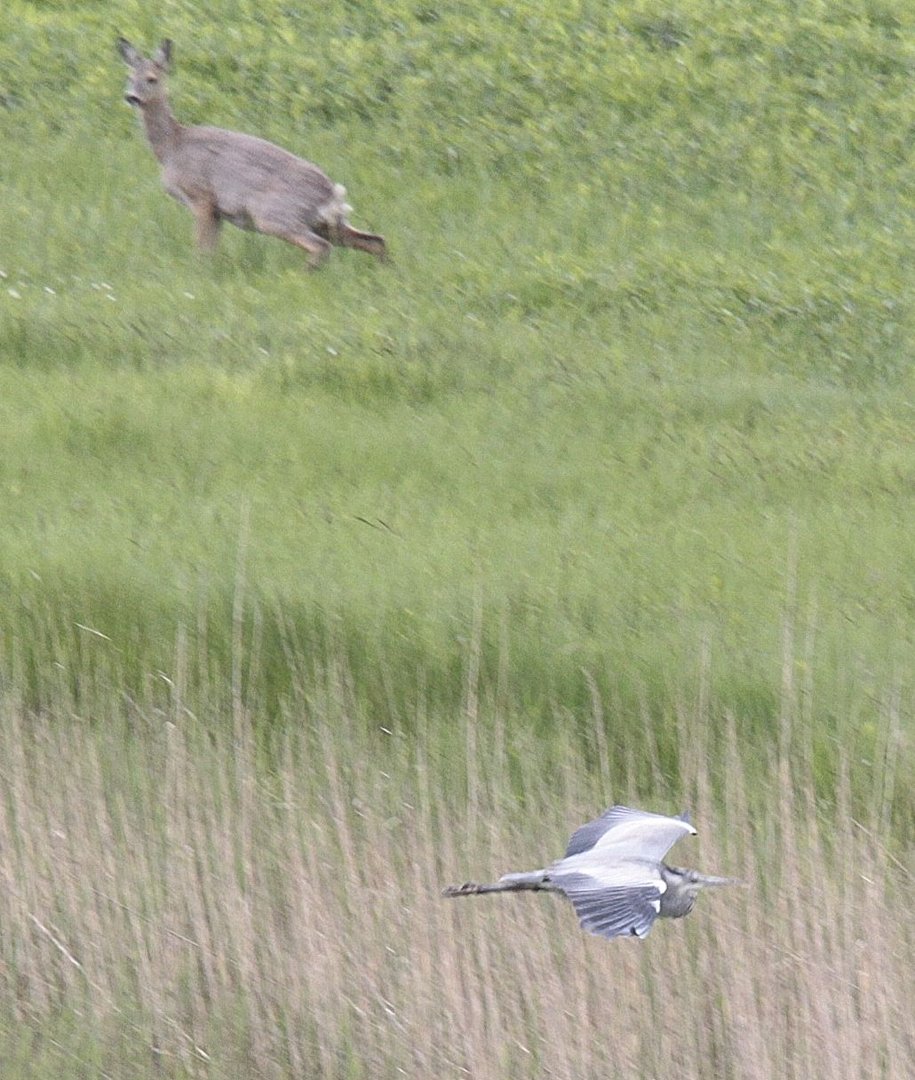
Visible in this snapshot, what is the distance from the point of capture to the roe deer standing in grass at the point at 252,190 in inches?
450

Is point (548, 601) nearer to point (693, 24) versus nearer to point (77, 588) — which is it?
point (77, 588)

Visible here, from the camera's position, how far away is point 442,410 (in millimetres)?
9719

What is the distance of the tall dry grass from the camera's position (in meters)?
4.91

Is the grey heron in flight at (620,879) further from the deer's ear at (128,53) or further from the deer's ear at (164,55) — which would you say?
the deer's ear at (164,55)

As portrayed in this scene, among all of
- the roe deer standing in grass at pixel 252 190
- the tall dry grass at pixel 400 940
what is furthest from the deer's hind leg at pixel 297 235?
the tall dry grass at pixel 400 940

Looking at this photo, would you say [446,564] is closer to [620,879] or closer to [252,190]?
[620,879]

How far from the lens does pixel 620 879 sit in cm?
398

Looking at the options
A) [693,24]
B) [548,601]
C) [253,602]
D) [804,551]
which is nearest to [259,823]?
[253,602]

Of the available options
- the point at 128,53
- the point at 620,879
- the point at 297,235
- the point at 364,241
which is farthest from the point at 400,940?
the point at 128,53

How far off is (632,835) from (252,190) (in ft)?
25.7

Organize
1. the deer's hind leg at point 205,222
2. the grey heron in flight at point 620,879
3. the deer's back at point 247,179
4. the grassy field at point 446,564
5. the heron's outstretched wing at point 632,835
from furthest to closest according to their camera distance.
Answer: the deer's hind leg at point 205,222 < the deer's back at point 247,179 < the grassy field at point 446,564 < the heron's outstretched wing at point 632,835 < the grey heron in flight at point 620,879

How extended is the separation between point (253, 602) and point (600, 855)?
2.93m

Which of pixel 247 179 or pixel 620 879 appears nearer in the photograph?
pixel 620 879

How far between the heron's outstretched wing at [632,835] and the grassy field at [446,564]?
67 cm
